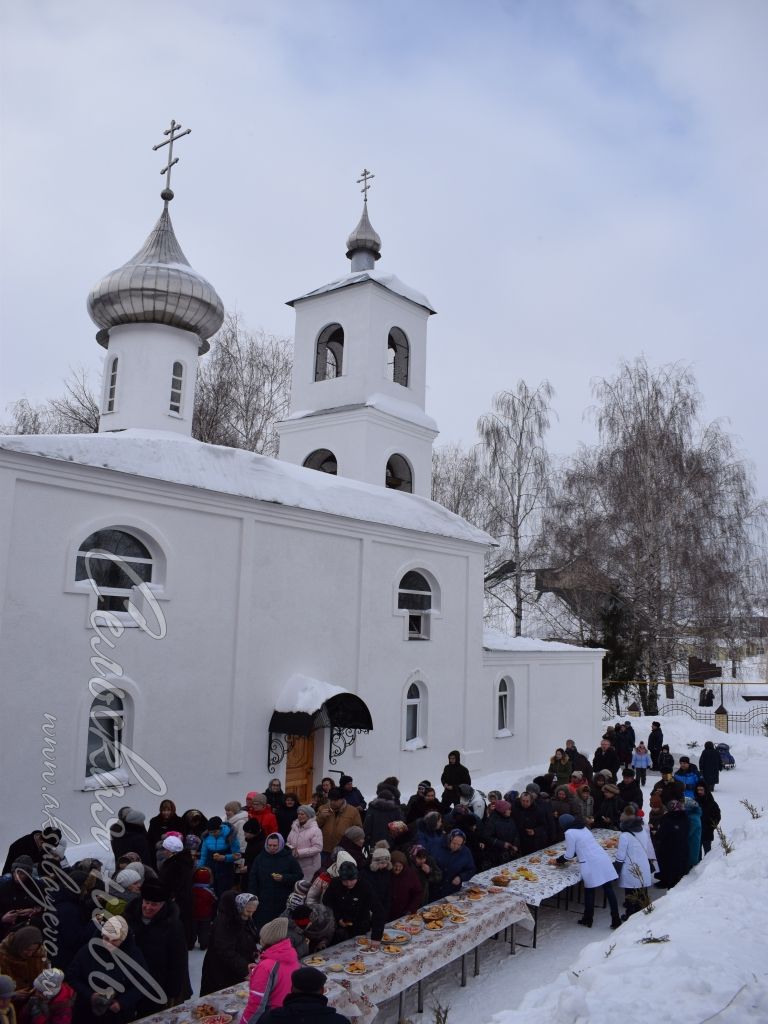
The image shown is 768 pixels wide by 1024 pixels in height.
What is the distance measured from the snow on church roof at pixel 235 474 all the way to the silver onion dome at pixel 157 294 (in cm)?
218

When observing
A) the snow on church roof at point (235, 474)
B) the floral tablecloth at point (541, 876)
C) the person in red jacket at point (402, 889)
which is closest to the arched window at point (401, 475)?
the snow on church roof at point (235, 474)

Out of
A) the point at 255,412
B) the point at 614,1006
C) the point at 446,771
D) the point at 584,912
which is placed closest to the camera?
the point at 614,1006

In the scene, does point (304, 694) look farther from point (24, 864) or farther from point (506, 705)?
point (506, 705)

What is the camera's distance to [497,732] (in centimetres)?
1828

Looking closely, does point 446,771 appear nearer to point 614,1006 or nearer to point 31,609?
point 31,609

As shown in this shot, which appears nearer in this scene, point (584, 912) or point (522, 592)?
point (584, 912)

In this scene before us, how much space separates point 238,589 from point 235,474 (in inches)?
74.9

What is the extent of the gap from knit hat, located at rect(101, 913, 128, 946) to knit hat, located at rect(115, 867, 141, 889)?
31.0 inches

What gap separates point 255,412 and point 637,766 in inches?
718

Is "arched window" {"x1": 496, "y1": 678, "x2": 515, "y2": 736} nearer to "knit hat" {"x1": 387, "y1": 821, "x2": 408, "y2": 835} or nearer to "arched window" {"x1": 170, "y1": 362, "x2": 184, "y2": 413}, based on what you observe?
"arched window" {"x1": 170, "y1": 362, "x2": 184, "y2": 413}

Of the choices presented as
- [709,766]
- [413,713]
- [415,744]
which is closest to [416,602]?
[413,713]

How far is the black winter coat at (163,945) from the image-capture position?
559 centimetres

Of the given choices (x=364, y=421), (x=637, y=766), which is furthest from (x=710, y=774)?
(x=364, y=421)

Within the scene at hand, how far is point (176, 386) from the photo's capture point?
14.9 metres
